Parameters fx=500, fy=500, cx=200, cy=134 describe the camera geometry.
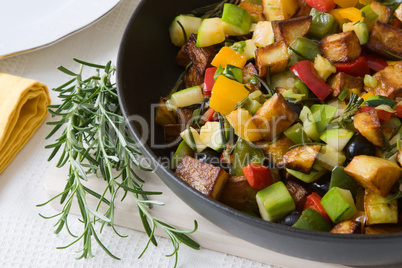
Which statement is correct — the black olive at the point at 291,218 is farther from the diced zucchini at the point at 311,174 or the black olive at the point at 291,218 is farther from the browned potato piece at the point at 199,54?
the browned potato piece at the point at 199,54

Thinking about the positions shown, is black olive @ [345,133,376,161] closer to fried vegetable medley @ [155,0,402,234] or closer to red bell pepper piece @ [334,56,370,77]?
fried vegetable medley @ [155,0,402,234]

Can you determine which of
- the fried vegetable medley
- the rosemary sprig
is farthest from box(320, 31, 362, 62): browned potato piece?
the rosemary sprig

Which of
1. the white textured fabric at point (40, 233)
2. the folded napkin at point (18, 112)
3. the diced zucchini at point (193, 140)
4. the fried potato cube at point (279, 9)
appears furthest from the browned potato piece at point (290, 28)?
the folded napkin at point (18, 112)

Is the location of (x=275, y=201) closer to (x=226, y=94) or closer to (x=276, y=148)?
(x=276, y=148)

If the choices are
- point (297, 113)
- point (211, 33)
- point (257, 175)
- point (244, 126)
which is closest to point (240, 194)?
point (257, 175)

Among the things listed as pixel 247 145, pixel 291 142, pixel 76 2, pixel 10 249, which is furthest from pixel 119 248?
pixel 76 2

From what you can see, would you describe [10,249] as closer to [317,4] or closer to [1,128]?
[1,128]
